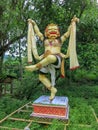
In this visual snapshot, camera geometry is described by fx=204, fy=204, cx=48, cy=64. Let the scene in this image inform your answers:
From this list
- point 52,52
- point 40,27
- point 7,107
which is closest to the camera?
point 52,52

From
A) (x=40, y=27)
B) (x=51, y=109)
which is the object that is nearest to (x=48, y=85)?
(x=51, y=109)

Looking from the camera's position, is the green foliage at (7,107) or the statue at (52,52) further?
the green foliage at (7,107)

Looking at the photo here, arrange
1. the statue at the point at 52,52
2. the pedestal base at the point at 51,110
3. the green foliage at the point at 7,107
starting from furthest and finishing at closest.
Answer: the green foliage at the point at 7,107 < the statue at the point at 52,52 < the pedestal base at the point at 51,110

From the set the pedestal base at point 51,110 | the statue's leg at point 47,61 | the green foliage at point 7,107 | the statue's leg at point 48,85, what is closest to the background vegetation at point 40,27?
the green foliage at point 7,107

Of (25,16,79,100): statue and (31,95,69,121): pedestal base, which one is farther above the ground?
(25,16,79,100): statue

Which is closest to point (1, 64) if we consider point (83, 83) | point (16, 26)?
point (16, 26)

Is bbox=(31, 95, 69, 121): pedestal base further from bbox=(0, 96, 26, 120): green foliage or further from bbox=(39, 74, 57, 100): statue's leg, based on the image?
bbox=(0, 96, 26, 120): green foliage

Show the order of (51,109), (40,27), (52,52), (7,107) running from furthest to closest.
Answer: (40,27) < (7,107) < (52,52) < (51,109)

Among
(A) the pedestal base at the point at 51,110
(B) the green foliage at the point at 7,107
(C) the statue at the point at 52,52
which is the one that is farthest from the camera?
(B) the green foliage at the point at 7,107

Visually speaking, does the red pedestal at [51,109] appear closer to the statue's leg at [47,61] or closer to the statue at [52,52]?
the statue at [52,52]

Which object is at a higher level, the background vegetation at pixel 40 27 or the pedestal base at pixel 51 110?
the background vegetation at pixel 40 27

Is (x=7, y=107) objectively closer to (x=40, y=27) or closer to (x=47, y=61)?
(x=47, y=61)

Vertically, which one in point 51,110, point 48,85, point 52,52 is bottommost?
point 51,110

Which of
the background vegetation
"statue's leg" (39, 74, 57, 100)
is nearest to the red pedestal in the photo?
"statue's leg" (39, 74, 57, 100)
